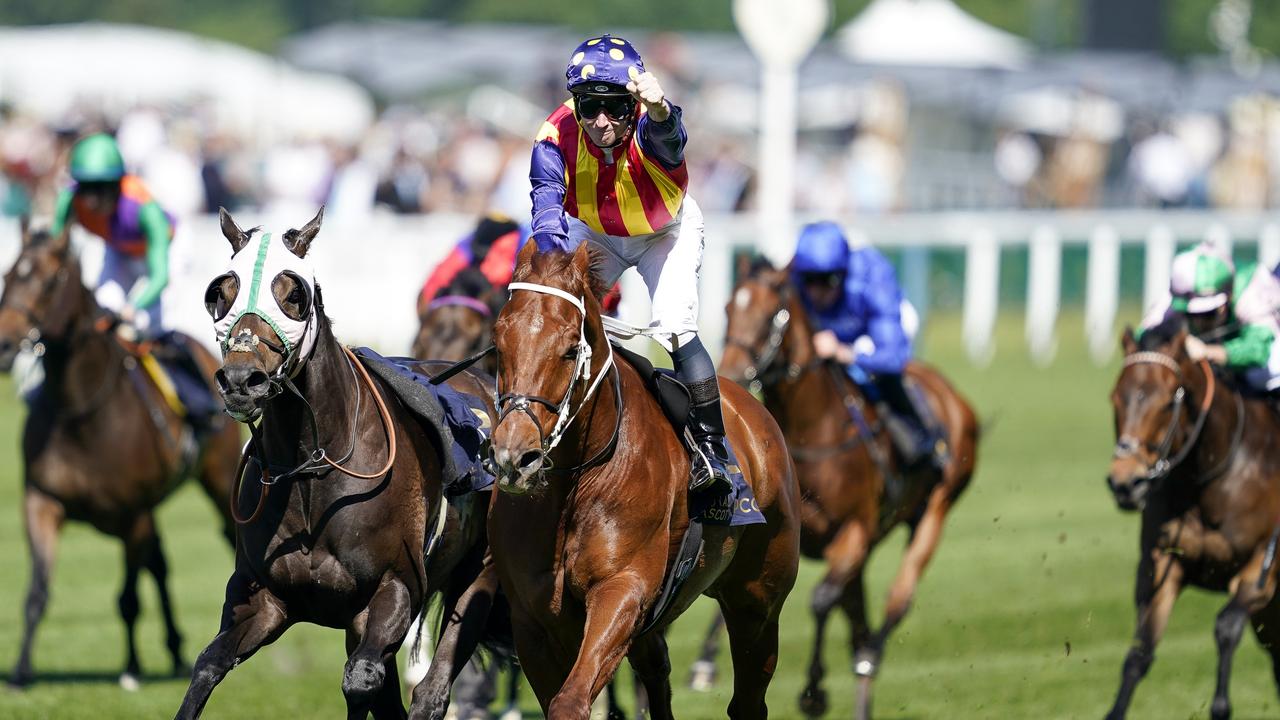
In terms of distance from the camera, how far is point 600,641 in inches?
225

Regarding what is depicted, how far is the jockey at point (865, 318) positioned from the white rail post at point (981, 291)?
13846 mm

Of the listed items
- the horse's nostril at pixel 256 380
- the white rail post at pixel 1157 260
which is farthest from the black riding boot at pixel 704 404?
the white rail post at pixel 1157 260

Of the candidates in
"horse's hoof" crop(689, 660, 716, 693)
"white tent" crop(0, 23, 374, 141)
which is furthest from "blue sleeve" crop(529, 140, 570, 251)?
"white tent" crop(0, 23, 374, 141)

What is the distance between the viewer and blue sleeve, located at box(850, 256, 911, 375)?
9828mm

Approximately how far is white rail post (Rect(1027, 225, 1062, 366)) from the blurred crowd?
8.06 feet

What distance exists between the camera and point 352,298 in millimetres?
21188

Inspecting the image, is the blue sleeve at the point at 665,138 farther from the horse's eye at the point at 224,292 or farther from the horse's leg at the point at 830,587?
the horse's leg at the point at 830,587

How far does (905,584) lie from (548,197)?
4.51 meters

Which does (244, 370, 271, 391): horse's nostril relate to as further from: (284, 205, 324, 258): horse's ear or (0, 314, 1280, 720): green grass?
(0, 314, 1280, 720): green grass

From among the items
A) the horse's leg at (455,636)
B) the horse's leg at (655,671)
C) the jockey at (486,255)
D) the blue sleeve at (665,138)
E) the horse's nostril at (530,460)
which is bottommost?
the horse's leg at (655,671)

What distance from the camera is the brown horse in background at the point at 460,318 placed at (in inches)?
334

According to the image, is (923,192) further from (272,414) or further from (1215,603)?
Answer: (272,414)

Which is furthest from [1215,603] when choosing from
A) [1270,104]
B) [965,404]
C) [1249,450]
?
[1270,104]

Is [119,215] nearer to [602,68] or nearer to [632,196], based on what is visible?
[632,196]
